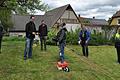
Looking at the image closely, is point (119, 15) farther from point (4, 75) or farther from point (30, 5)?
point (4, 75)

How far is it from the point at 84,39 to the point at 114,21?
160 ft

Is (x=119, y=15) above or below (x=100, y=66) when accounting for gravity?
above

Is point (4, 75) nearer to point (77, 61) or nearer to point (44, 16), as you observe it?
point (77, 61)

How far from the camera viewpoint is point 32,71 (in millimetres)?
11266

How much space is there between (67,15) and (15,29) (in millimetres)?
14032

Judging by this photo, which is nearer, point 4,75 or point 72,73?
point 4,75

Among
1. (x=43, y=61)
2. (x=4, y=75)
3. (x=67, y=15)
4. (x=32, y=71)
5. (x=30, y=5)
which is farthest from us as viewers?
(x=67, y=15)

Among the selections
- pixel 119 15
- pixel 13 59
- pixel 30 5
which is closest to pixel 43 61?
pixel 13 59

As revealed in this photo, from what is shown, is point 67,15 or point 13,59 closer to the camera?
point 13,59

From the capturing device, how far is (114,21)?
208 feet

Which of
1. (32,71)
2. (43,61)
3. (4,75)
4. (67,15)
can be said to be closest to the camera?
(4,75)

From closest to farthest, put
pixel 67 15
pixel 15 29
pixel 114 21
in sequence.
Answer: pixel 67 15, pixel 15 29, pixel 114 21

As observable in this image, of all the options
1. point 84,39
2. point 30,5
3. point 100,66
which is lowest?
point 100,66

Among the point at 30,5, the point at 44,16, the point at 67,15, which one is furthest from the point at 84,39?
the point at 44,16
